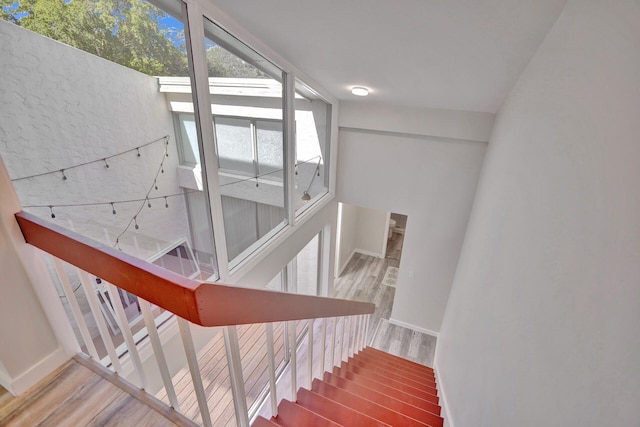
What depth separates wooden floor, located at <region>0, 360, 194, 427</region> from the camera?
39.7 inches

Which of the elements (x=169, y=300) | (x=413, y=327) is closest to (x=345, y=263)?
(x=413, y=327)

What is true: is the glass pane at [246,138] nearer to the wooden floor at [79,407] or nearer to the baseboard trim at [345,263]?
the wooden floor at [79,407]

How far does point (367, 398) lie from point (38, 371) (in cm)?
196

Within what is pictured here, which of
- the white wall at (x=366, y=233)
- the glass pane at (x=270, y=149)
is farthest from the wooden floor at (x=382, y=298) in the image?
the glass pane at (x=270, y=149)

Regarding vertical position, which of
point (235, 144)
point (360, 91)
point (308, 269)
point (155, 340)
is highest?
point (360, 91)

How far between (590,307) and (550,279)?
1.02ft

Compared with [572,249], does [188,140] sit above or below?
above

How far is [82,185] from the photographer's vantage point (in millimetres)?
1677

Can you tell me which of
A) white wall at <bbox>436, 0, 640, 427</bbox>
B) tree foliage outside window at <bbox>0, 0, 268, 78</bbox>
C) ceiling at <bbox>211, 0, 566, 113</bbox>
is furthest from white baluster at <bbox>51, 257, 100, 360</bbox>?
white wall at <bbox>436, 0, 640, 427</bbox>

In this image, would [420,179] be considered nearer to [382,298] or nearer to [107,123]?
[382,298]

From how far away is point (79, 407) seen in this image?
3.44 ft

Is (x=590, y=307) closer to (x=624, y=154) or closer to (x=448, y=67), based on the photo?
(x=624, y=154)

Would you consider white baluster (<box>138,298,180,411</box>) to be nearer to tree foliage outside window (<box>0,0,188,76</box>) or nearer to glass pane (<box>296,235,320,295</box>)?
tree foliage outside window (<box>0,0,188,76</box>)

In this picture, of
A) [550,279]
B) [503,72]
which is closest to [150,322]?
[550,279]
